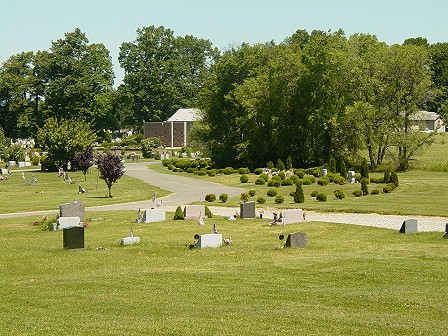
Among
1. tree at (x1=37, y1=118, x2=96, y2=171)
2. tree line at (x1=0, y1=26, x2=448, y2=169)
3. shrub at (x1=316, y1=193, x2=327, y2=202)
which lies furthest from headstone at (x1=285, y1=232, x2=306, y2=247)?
tree at (x1=37, y1=118, x2=96, y2=171)

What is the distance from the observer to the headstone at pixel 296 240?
83.0ft

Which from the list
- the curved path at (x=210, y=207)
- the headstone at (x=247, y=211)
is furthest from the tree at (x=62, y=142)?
the headstone at (x=247, y=211)

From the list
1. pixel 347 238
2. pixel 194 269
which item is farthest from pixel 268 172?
pixel 194 269

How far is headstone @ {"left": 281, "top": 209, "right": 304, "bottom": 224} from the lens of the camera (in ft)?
107

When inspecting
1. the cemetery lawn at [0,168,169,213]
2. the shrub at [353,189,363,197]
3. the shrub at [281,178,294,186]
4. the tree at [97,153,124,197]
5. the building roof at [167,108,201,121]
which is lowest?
the cemetery lawn at [0,168,169,213]

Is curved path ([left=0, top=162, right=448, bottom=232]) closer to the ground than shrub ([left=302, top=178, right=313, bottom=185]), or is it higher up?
closer to the ground

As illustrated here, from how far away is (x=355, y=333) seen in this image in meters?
13.5

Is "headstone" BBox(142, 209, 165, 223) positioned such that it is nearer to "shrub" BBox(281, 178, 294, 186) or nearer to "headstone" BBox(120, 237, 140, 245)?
"headstone" BBox(120, 237, 140, 245)

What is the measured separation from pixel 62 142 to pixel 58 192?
19.4 meters

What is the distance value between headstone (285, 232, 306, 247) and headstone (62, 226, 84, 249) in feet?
23.0

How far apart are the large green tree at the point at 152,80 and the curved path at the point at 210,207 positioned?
190ft

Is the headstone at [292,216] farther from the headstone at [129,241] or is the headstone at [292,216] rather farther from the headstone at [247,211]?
the headstone at [129,241]

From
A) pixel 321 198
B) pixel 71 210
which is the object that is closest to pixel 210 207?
pixel 321 198

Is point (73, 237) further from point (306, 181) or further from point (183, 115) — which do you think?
point (183, 115)
